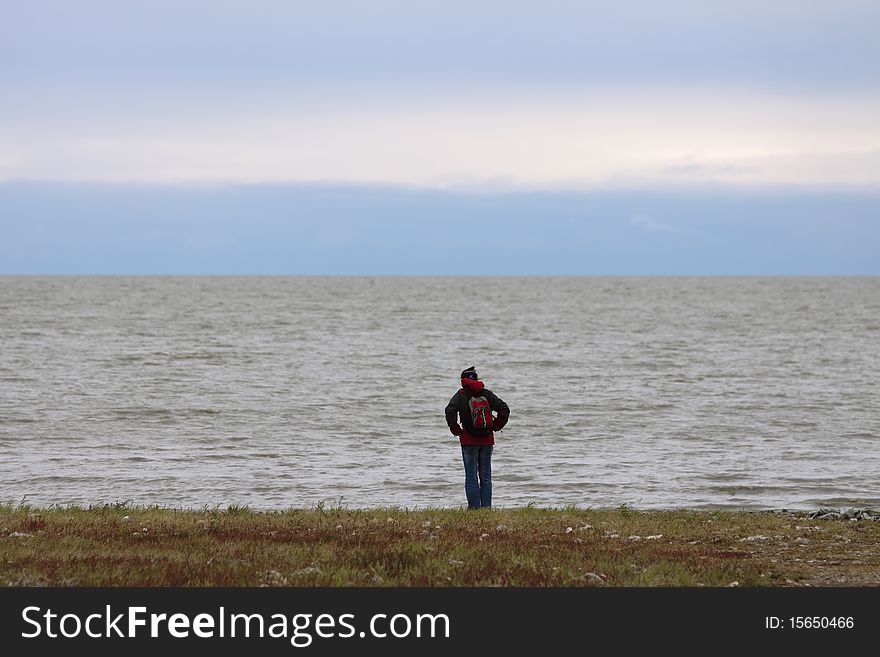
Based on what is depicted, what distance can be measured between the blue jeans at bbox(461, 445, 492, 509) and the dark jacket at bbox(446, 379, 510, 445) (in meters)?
0.20

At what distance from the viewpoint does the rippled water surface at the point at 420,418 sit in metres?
23.2

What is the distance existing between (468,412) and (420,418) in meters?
19.0

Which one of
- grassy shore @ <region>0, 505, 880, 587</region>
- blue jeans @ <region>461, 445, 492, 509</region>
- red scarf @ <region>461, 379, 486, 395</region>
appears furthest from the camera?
blue jeans @ <region>461, 445, 492, 509</region>

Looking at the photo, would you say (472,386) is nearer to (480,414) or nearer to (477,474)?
(480,414)

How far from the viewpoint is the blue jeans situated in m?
17.9

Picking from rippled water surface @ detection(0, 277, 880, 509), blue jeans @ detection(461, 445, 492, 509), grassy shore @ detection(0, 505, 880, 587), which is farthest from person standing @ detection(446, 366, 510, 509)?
rippled water surface @ detection(0, 277, 880, 509)

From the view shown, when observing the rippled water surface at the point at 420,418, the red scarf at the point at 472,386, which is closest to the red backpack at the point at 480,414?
the red scarf at the point at 472,386

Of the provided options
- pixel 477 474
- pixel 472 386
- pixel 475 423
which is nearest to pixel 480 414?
pixel 475 423

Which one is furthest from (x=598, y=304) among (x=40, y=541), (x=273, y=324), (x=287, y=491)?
(x=40, y=541)

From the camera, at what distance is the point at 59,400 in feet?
132

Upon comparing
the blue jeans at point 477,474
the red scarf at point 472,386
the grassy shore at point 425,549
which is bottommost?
the grassy shore at point 425,549

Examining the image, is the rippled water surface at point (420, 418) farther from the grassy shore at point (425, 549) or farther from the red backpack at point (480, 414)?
the grassy shore at point (425, 549)

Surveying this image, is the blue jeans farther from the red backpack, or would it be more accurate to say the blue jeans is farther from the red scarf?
the red scarf

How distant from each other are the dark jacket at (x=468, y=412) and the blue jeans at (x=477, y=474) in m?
0.20
